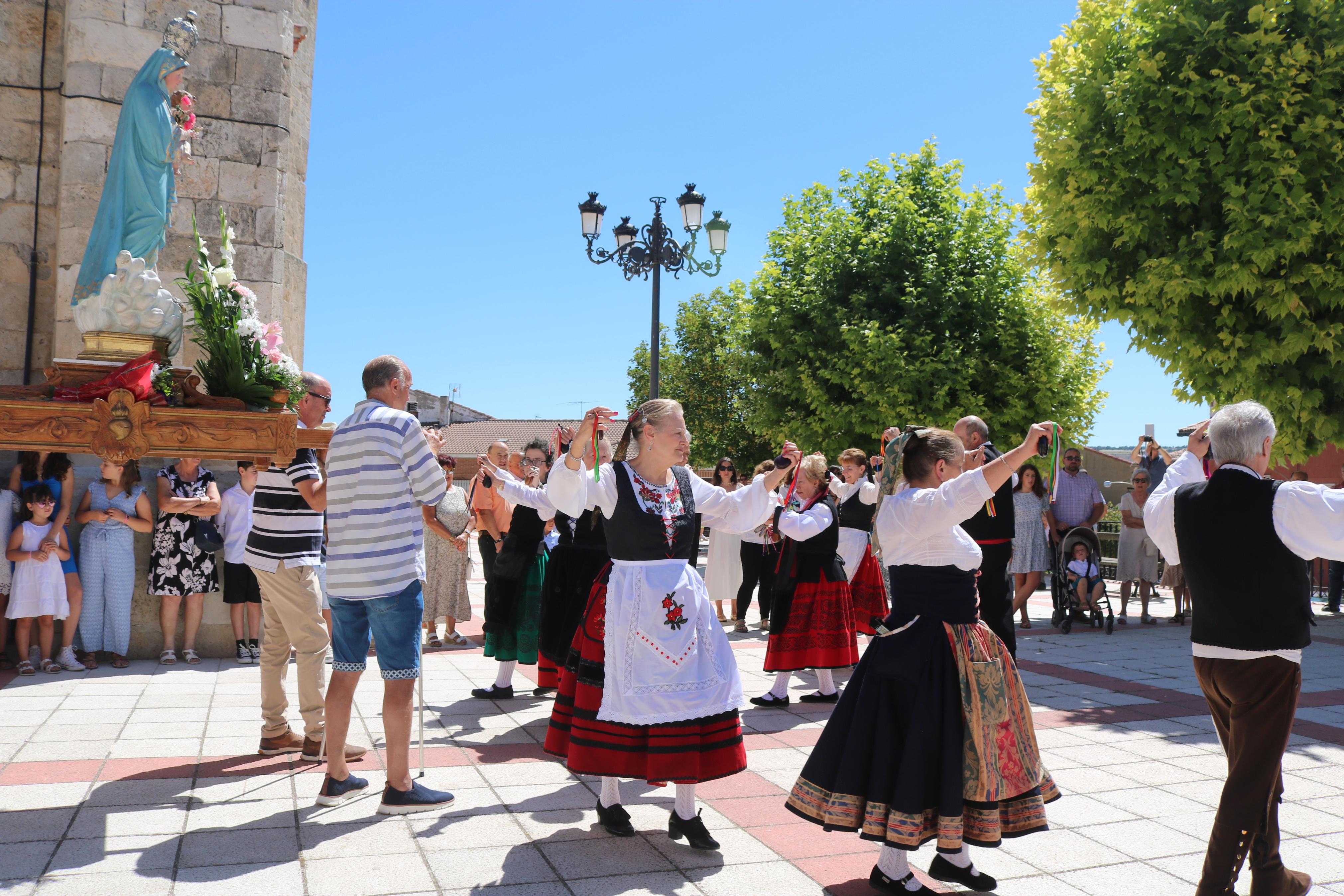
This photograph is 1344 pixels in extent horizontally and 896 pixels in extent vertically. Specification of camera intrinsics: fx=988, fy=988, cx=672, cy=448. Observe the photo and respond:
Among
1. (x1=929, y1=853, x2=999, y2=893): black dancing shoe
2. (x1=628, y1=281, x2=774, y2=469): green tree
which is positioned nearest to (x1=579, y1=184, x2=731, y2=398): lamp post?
(x1=929, y1=853, x2=999, y2=893): black dancing shoe

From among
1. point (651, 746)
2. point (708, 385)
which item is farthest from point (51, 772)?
point (708, 385)

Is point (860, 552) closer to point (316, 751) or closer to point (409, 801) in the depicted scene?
point (316, 751)

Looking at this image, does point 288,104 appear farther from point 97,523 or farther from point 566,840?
point 566,840

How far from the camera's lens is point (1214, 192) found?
1177 cm

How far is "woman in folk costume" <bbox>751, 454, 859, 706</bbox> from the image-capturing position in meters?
7.29

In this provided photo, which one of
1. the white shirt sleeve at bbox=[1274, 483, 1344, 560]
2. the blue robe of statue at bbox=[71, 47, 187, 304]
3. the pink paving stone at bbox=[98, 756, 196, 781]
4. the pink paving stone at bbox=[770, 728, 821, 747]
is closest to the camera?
the white shirt sleeve at bbox=[1274, 483, 1344, 560]

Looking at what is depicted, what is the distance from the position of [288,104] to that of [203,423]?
6.23 m

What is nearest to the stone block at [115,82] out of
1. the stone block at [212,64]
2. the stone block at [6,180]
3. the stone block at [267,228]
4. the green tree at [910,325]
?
the stone block at [212,64]

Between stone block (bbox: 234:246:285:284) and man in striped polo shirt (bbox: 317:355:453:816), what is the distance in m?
5.52

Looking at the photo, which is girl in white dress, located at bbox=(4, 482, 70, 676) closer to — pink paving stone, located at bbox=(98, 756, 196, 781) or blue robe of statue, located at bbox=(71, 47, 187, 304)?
blue robe of statue, located at bbox=(71, 47, 187, 304)

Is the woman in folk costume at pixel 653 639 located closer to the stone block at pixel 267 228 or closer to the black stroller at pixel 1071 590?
the stone block at pixel 267 228

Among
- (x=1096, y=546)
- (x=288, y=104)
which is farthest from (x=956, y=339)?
(x=288, y=104)

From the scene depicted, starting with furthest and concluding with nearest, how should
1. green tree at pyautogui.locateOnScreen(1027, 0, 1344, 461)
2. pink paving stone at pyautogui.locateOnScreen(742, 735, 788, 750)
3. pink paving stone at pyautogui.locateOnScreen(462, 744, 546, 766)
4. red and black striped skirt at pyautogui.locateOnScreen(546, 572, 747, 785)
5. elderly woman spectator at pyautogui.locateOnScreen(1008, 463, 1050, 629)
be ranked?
elderly woman spectator at pyautogui.locateOnScreen(1008, 463, 1050, 629)
green tree at pyautogui.locateOnScreen(1027, 0, 1344, 461)
pink paving stone at pyautogui.locateOnScreen(742, 735, 788, 750)
pink paving stone at pyautogui.locateOnScreen(462, 744, 546, 766)
red and black striped skirt at pyautogui.locateOnScreen(546, 572, 747, 785)

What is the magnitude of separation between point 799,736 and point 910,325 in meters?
15.9
